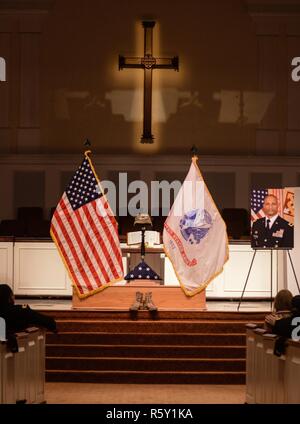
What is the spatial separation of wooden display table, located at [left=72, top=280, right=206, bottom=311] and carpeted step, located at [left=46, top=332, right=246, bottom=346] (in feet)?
2.34

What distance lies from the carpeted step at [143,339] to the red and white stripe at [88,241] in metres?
1.10

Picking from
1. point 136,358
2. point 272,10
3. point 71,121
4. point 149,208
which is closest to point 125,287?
point 136,358

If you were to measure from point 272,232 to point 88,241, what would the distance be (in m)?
2.67

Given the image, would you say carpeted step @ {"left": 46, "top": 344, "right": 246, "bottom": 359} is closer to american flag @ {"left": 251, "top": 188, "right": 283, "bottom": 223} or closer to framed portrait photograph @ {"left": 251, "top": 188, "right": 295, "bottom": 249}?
framed portrait photograph @ {"left": 251, "top": 188, "right": 295, "bottom": 249}

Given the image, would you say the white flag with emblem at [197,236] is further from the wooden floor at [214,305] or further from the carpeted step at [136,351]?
the carpeted step at [136,351]

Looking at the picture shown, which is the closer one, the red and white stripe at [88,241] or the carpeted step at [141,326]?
the carpeted step at [141,326]

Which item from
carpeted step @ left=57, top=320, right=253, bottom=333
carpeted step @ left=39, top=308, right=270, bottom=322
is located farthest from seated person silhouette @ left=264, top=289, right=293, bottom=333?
carpeted step @ left=39, top=308, right=270, bottom=322

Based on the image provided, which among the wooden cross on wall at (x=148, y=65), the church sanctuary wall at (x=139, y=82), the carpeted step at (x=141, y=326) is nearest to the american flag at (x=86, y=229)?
the carpeted step at (x=141, y=326)

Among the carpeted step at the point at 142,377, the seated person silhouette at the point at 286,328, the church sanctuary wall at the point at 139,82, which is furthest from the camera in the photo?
the church sanctuary wall at the point at 139,82

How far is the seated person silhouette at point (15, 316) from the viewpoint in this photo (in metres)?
8.04

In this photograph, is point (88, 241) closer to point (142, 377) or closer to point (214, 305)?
point (214, 305)

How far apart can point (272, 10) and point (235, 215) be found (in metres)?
4.56

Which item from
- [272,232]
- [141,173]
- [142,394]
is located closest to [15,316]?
[142,394]
